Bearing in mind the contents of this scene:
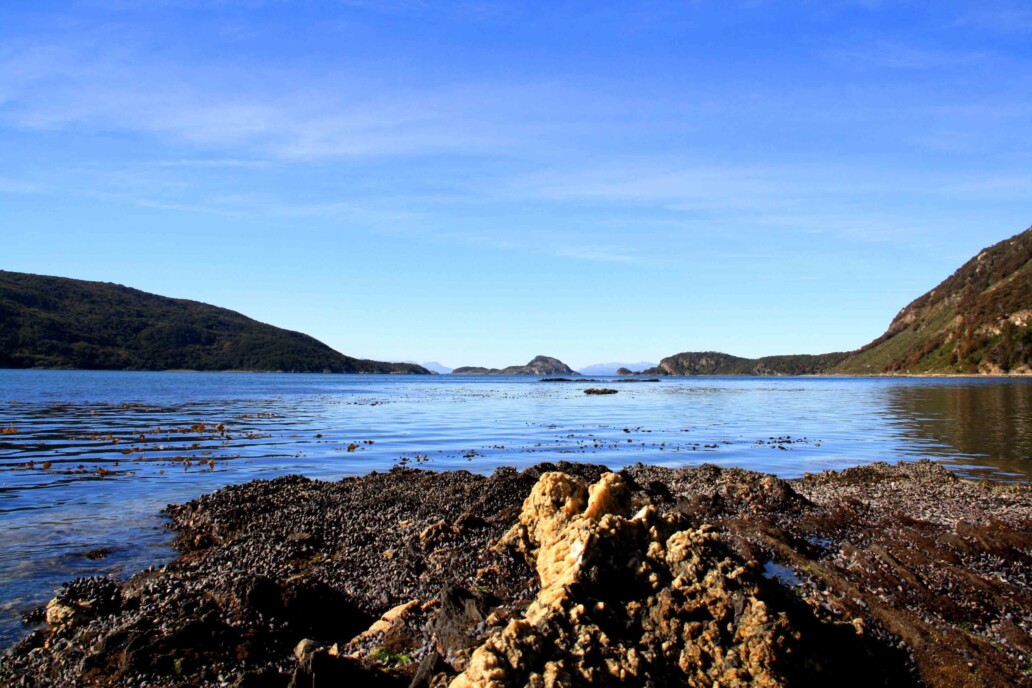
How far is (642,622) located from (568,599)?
89 centimetres

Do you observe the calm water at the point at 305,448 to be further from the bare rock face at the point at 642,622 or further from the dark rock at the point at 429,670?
the bare rock face at the point at 642,622

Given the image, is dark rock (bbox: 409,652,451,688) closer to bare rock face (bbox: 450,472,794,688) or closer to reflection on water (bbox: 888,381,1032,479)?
bare rock face (bbox: 450,472,794,688)

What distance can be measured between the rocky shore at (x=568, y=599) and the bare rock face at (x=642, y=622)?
0.02 meters

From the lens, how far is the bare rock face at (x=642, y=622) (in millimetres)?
6188

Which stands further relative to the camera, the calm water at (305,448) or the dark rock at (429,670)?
the calm water at (305,448)

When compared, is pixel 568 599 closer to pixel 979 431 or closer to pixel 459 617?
pixel 459 617

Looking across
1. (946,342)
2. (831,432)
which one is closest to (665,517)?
(831,432)

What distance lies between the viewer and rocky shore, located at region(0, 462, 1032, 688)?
666 centimetres

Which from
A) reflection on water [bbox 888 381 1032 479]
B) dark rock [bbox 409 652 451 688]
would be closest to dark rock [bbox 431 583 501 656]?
dark rock [bbox 409 652 451 688]

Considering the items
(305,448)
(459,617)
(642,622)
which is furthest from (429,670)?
(305,448)

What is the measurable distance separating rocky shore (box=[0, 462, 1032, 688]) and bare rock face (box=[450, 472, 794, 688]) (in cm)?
2

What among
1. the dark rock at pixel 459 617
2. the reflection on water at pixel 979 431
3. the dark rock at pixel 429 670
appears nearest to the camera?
the dark rock at pixel 429 670

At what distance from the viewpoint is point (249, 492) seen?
2098cm

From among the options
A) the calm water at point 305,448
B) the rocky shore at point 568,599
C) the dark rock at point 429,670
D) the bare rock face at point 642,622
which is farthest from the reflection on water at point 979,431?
the dark rock at point 429,670
